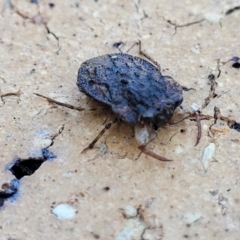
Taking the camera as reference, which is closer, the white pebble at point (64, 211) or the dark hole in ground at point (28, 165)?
the white pebble at point (64, 211)

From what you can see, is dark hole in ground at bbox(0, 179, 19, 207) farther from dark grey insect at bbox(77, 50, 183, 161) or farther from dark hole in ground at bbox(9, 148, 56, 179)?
dark grey insect at bbox(77, 50, 183, 161)

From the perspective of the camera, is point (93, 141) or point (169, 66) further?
point (169, 66)

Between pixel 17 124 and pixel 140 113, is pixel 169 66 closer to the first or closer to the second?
pixel 140 113

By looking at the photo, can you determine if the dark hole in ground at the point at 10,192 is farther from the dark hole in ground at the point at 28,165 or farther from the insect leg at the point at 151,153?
the insect leg at the point at 151,153

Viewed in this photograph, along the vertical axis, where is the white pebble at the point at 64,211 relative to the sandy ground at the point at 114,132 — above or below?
below

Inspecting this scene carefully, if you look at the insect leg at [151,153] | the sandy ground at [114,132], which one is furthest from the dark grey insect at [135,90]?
the sandy ground at [114,132]

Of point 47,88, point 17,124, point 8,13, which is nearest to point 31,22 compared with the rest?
point 8,13

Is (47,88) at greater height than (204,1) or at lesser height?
lesser

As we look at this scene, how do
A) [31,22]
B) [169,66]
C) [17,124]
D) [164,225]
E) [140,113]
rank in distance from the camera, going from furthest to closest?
1. [31,22]
2. [169,66]
3. [17,124]
4. [140,113]
5. [164,225]
